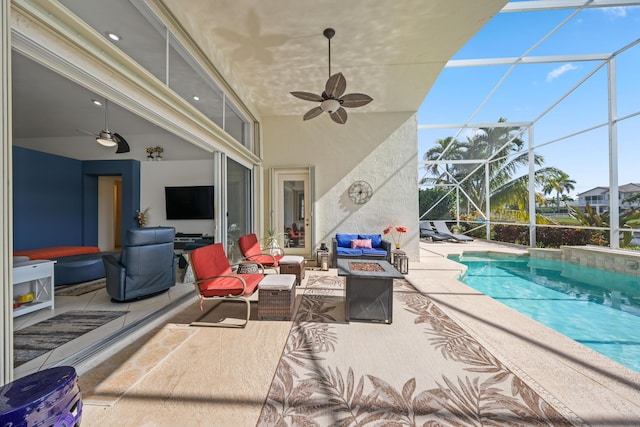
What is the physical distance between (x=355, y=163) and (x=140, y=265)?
5.03 meters

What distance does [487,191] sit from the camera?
10.3 m

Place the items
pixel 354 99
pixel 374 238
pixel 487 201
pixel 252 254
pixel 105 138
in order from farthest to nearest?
pixel 487 201 < pixel 374 238 < pixel 105 138 < pixel 252 254 < pixel 354 99

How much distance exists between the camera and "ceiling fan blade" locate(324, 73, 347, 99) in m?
3.30

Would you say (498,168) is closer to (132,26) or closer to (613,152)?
(613,152)

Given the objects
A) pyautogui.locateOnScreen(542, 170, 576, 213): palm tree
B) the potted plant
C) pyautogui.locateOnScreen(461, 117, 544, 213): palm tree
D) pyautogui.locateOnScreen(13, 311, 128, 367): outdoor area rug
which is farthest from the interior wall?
pyautogui.locateOnScreen(542, 170, 576, 213): palm tree

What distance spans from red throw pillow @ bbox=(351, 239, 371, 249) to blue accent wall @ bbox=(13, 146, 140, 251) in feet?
20.0

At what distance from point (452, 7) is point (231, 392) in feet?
16.1

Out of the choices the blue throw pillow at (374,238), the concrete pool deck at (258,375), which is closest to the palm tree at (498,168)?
the blue throw pillow at (374,238)

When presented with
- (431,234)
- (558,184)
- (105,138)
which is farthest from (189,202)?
(558,184)

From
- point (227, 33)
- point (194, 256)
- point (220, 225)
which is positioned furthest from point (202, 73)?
point (194, 256)

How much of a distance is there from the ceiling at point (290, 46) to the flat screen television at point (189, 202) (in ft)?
6.36

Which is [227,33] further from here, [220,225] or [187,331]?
[187,331]

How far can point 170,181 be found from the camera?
6812 mm

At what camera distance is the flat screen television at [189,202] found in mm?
6695
